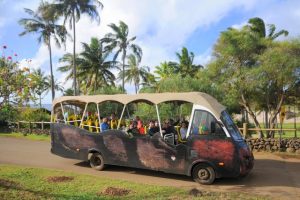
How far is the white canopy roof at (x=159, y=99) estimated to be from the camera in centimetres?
1155

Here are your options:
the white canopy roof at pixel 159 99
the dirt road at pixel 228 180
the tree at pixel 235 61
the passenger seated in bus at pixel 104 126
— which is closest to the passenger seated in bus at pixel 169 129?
the white canopy roof at pixel 159 99

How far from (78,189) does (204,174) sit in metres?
3.60

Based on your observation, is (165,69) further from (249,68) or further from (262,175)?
(262,175)

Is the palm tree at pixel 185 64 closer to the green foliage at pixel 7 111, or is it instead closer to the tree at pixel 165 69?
the tree at pixel 165 69

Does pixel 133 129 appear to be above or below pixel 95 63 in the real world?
below

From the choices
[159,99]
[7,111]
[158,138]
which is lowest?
[158,138]

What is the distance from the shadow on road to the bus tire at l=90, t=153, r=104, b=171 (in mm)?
280

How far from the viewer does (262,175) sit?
41.7ft

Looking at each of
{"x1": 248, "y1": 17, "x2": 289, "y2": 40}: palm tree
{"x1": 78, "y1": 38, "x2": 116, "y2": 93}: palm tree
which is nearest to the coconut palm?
{"x1": 78, "y1": 38, "x2": 116, "y2": 93}: palm tree

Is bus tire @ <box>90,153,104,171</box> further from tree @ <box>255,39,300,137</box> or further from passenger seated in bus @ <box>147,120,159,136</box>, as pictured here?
tree @ <box>255,39,300,137</box>

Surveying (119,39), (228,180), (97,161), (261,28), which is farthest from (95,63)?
(228,180)

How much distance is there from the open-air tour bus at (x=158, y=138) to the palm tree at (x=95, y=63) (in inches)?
1224

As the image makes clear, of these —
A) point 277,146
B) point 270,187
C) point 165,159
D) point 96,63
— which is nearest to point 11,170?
point 165,159

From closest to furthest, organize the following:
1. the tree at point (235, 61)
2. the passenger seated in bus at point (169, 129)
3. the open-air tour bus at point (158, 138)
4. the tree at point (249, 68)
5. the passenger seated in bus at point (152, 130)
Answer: the open-air tour bus at point (158, 138) < the passenger seated in bus at point (169, 129) < the passenger seated in bus at point (152, 130) < the tree at point (249, 68) < the tree at point (235, 61)
